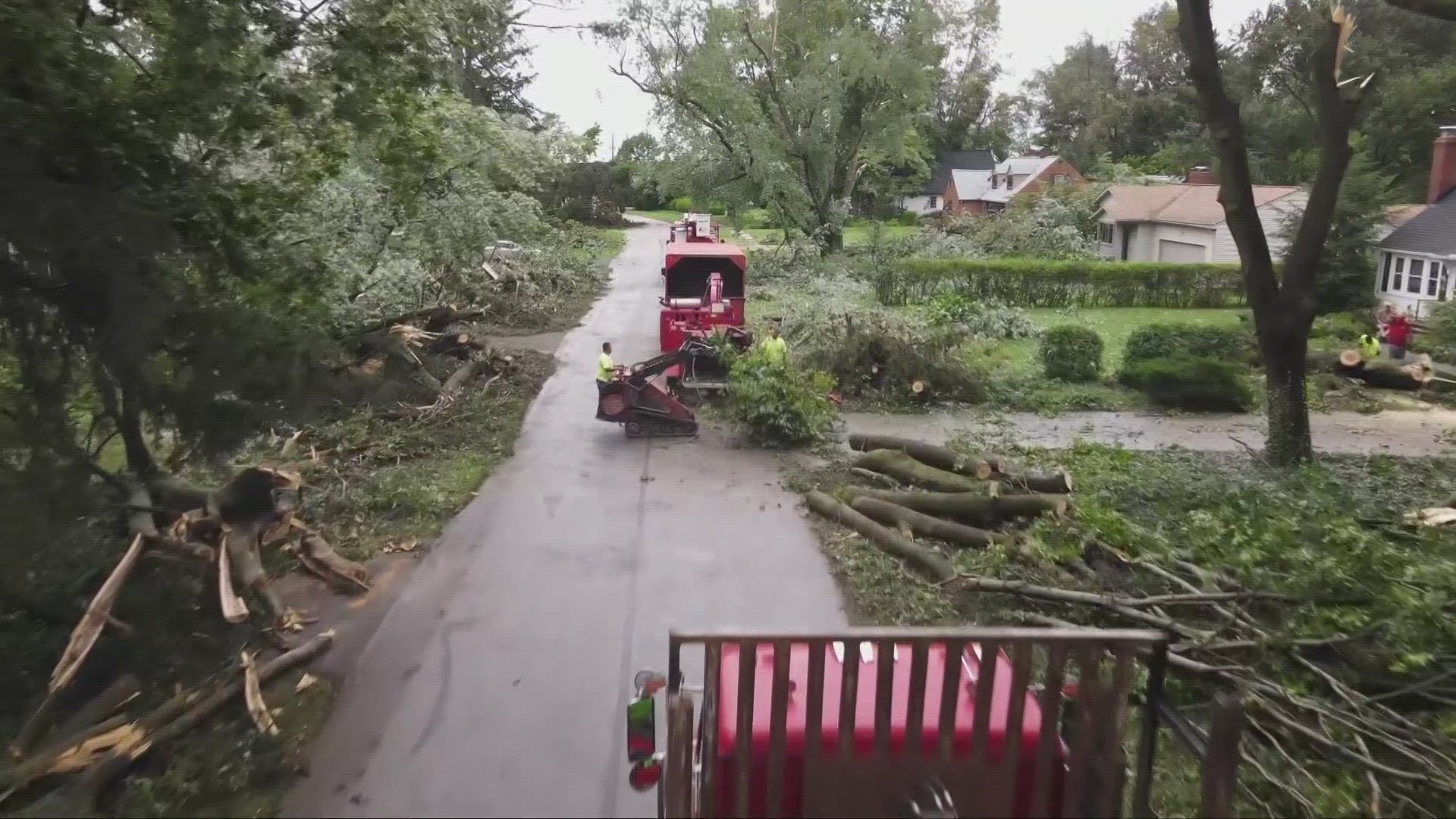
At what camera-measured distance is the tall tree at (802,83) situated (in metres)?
35.8

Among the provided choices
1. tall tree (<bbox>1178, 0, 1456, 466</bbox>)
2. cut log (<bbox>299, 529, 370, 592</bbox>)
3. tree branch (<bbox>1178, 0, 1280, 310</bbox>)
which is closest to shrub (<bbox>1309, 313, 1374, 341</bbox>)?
tall tree (<bbox>1178, 0, 1456, 466</bbox>)

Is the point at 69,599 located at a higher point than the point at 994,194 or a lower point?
lower

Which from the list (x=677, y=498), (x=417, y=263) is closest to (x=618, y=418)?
(x=677, y=498)

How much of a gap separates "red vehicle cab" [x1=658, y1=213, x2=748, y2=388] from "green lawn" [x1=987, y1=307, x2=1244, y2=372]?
16.7 feet

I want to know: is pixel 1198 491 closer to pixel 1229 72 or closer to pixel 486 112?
pixel 486 112

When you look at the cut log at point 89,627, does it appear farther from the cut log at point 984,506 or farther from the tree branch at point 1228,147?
the tree branch at point 1228,147

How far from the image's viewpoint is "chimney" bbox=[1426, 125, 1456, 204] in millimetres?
29422

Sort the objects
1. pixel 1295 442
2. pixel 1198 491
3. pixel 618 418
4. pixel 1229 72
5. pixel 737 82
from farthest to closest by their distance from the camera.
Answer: pixel 1229 72, pixel 737 82, pixel 618 418, pixel 1295 442, pixel 1198 491

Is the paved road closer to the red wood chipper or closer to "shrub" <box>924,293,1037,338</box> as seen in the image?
the red wood chipper

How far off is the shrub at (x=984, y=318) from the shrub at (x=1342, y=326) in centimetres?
617

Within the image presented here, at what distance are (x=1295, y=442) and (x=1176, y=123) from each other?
55262mm

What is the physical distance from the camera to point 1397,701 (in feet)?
19.4

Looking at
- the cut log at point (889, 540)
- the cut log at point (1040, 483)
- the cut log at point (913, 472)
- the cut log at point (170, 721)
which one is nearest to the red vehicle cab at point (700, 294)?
the cut log at point (913, 472)

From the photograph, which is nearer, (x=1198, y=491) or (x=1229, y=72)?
(x=1198, y=491)
